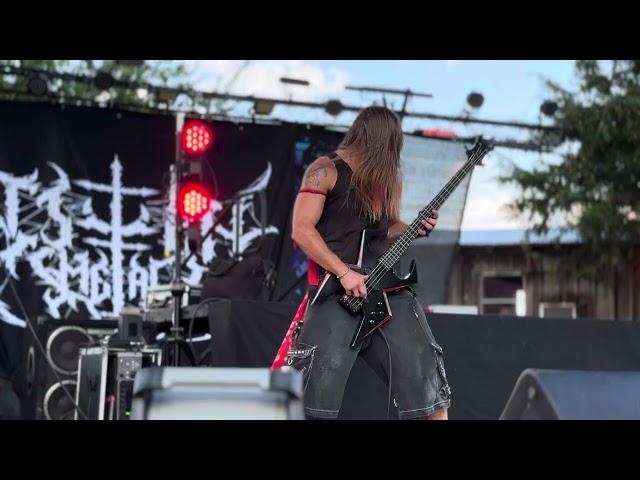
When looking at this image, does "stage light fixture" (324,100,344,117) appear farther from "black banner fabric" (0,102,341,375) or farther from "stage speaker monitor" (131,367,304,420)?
"stage speaker monitor" (131,367,304,420)

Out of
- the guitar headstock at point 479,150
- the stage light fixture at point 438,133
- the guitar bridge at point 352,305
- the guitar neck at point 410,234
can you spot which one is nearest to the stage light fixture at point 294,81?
the stage light fixture at point 438,133

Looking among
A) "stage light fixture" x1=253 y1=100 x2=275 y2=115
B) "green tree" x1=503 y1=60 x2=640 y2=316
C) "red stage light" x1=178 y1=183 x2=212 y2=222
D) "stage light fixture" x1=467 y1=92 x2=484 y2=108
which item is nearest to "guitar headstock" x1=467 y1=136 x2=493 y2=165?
"red stage light" x1=178 y1=183 x2=212 y2=222

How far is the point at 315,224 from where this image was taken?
4.31 metres

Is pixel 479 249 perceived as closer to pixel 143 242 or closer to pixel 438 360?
pixel 143 242

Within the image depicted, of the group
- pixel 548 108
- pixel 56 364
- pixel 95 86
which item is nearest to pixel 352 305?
pixel 56 364

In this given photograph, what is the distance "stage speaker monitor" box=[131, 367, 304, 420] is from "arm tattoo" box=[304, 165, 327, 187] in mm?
2276

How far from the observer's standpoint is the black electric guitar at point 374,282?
13.8ft

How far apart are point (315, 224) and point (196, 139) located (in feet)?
16.9

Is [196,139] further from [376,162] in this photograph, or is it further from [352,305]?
[352,305]

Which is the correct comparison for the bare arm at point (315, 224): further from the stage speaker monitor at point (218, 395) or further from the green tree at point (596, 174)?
the green tree at point (596, 174)

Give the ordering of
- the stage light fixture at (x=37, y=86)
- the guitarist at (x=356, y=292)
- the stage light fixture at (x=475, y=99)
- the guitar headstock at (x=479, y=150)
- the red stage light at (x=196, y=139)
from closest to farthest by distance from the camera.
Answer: the guitarist at (x=356, y=292)
the guitar headstock at (x=479, y=150)
the red stage light at (x=196, y=139)
the stage light fixture at (x=37, y=86)
the stage light fixture at (x=475, y=99)

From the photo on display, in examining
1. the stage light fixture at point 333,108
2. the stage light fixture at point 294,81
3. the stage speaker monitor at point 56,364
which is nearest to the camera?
the stage speaker monitor at point 56,364
